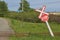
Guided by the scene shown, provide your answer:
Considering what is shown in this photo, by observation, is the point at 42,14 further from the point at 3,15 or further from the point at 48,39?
the point at 3,15

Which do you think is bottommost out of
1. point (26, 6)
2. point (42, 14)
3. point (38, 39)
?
point (26, 6)

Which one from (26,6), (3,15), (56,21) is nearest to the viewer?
(56,21)

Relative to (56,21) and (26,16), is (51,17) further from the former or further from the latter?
(26,16)

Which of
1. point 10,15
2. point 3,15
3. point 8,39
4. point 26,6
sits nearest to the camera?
point 8,39

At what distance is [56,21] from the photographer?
2495 cm

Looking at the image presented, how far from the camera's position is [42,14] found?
13.5 meters

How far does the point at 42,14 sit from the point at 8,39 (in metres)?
2.35

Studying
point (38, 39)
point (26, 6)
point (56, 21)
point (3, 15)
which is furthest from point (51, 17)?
point (38, 39)

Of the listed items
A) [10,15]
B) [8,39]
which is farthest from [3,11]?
[8,39]

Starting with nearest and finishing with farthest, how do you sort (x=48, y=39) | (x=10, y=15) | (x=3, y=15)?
1. (x=48, y=39)
2. (x=10, y=15)
3. (x=3, y=15)

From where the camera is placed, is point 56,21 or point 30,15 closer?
point 56,21

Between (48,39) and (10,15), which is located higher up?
(48,39)

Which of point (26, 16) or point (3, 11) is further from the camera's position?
point (3, 11)

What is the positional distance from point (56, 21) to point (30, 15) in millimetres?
3700
